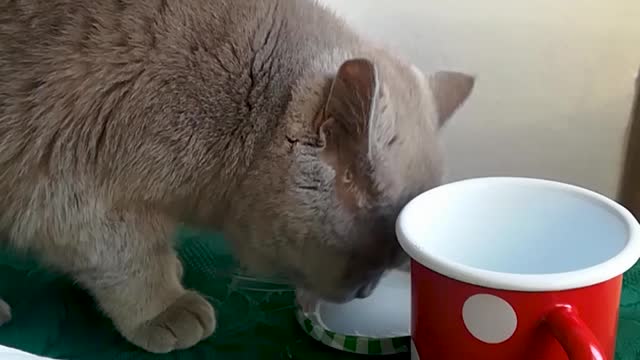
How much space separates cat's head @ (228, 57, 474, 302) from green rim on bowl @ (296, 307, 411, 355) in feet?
0.14

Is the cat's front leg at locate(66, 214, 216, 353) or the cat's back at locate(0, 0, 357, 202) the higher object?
the cat's back at locate(0, 0, 357, 202)

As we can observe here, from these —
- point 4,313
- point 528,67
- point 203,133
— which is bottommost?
point 4,313

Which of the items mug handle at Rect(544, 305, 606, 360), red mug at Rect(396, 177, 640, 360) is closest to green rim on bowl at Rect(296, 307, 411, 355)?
red mug at Rect(396, 177, 640, 360)

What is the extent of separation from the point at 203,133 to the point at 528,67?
2.11 feet

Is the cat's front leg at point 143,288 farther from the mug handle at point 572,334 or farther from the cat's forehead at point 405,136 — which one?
the mug handle at point 572,334

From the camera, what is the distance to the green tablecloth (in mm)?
899

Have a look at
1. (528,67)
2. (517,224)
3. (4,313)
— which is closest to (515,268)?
(517,224)

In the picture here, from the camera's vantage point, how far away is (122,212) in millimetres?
870

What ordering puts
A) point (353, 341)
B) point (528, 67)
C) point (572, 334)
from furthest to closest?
point (528, 67) < point (353, 341) < point (572, 334)

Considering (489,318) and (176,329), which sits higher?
(489,318)

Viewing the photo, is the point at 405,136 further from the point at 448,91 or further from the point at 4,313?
the point at 4,313

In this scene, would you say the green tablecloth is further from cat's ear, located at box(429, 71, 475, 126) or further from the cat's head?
cat's ear, located at box(429, 71, 475, 126)

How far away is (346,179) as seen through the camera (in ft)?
2.62

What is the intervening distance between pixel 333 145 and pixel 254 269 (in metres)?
0.18
